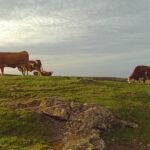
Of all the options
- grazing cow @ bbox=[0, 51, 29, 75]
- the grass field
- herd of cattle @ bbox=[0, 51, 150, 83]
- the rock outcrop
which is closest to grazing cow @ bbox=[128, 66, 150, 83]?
herd of cattle @ bbox=[0, 51, 150, 83]

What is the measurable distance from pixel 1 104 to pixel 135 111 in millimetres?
5541

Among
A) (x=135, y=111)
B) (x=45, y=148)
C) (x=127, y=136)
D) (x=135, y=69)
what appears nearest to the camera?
(x=45, y=148)

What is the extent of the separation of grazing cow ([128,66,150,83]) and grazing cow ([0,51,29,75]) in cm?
703

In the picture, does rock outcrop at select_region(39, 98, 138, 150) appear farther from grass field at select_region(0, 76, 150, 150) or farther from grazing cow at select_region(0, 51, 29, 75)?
grazing cow at select_region(0, 51, 29, 75)

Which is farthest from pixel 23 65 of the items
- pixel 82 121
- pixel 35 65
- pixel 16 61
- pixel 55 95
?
pixel 82 121

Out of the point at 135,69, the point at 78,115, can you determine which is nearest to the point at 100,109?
the point at 78,115

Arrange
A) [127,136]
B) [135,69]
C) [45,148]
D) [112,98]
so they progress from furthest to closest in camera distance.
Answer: [135,69] < [112,98] < [127,136] < [45,148]

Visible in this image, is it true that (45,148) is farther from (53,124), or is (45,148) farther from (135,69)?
(135,69)

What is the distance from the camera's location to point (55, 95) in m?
22.7

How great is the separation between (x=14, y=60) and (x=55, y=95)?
11.5 metres

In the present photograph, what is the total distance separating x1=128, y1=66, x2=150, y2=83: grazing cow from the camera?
106 feet

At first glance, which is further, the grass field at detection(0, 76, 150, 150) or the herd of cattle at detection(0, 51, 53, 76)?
the herd of cattle at detection(0, 51, 53, 76)

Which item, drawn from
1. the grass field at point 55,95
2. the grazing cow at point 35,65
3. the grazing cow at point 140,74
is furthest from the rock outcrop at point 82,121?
the grazing cow at point 35,65

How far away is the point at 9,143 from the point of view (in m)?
17.7
